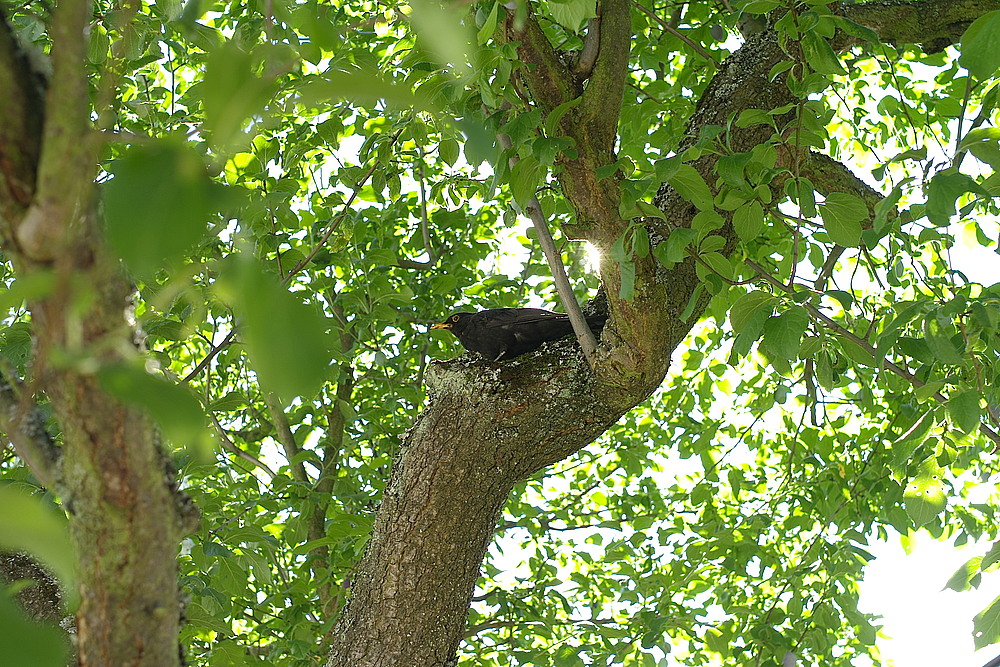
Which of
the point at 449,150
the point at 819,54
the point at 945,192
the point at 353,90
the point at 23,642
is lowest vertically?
the point at 23,642

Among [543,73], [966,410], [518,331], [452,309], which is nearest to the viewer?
[966,410]

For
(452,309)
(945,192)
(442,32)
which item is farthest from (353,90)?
(452,309)

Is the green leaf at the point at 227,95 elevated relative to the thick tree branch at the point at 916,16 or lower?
lower

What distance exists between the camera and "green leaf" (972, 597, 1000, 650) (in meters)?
1.40

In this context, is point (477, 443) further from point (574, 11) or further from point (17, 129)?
point (17, 129)

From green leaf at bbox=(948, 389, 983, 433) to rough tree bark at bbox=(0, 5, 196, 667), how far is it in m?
1.54

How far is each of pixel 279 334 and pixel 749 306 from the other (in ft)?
4.93

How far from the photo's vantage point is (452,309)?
13.9 feet

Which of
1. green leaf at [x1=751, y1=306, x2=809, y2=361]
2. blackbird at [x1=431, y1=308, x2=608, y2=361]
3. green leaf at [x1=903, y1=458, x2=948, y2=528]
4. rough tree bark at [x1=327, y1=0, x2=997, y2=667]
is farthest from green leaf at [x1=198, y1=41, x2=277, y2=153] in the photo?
blackbird at [x1=431, y1=308, x2=608, y2=361]

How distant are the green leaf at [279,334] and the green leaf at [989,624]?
1.43 m

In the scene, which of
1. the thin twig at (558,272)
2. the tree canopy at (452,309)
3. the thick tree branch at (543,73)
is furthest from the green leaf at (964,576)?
the thick tree branch at (543,73)

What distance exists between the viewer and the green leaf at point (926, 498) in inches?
78.2

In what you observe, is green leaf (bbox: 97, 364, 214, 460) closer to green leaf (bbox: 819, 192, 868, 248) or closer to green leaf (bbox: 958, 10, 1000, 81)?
green leaf (bbox: 958, 10, 1000, 81)

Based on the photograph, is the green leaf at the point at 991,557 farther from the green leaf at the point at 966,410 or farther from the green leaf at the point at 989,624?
the green leaf at the point at 966,410
